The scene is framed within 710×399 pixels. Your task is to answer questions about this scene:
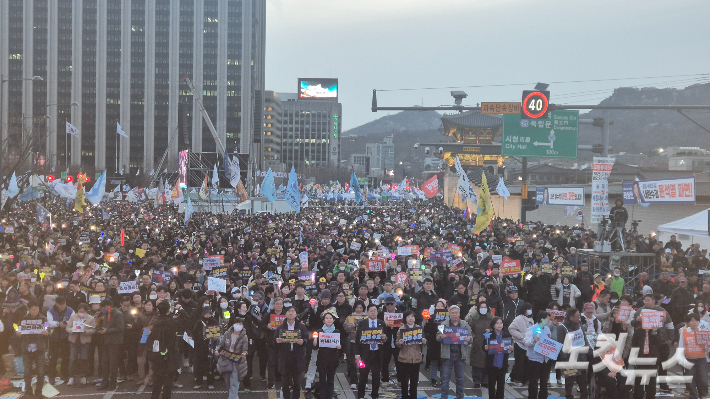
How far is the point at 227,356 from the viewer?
366 inches

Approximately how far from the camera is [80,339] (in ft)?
34.8

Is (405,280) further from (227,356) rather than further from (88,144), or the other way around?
(88,144)

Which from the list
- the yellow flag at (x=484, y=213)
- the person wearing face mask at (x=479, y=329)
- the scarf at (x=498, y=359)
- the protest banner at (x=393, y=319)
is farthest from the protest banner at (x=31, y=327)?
the yellow flag at (x=484, y=213)

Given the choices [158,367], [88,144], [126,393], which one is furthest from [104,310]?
[88,144]

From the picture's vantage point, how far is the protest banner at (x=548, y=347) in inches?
359

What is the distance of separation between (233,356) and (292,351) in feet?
2.93

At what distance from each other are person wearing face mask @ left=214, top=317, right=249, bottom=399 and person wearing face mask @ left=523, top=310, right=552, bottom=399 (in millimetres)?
4338

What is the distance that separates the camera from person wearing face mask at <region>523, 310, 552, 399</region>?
936 centimetres

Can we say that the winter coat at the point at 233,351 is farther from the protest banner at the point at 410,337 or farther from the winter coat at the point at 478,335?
the winter coat at the point at 478,335

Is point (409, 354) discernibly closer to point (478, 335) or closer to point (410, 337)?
point (410, 337)

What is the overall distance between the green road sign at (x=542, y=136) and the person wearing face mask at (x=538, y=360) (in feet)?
57.1

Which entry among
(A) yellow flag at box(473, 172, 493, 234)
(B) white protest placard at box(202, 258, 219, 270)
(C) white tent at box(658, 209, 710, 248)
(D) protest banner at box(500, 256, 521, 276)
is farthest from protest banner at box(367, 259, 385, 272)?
(C) white tent at box(658, 209, 710, 248)

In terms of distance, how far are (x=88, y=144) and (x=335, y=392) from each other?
14029 cm

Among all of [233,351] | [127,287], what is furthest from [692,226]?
[127,287]
